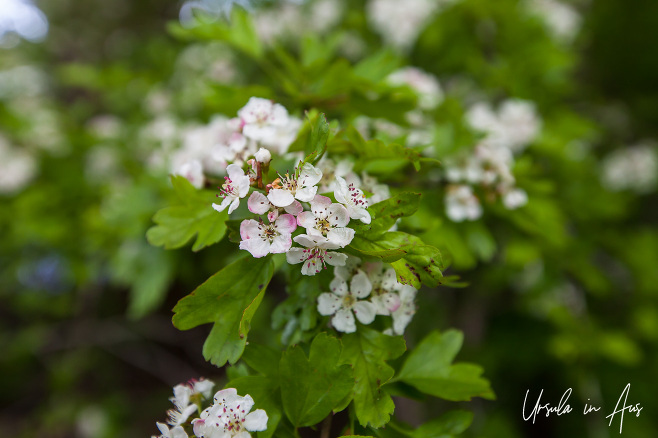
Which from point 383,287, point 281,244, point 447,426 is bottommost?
point 447,426

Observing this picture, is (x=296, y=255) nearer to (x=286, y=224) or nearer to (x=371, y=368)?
(x=286, y=224)

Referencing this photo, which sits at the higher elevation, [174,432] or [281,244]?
[281,244]

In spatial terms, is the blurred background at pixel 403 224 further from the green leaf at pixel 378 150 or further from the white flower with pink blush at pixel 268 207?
the white flower with pink blush at pixel 268 207

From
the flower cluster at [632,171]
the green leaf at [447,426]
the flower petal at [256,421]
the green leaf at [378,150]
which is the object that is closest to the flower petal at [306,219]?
the green leaf at [378,150]

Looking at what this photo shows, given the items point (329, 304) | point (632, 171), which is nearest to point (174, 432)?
point (329, 304)

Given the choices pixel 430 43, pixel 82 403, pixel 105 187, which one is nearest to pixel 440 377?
pixel 430 43

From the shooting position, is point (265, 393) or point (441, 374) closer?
point (265, 393)

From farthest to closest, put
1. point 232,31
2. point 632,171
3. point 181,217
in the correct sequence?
1. point 632,171
2. point 232,31
3. point 181,217
